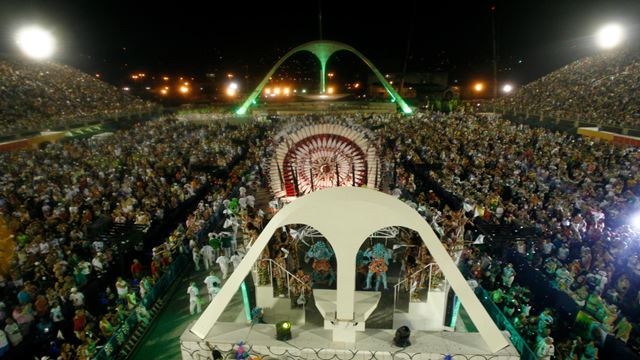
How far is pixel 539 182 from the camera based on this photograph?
54.5 ft

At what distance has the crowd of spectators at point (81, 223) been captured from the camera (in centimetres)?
851

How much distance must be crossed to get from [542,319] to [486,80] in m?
67.8

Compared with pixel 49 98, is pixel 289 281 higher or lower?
lower

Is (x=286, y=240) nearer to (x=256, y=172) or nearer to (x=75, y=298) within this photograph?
(x=75, y=298)

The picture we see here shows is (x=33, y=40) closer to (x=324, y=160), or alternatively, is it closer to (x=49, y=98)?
(x=49, y=98)

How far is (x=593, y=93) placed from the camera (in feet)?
109

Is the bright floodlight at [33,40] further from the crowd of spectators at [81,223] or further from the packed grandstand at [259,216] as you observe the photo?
the crowd of spectators at [81,223]

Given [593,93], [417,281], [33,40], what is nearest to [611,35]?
[593,93]

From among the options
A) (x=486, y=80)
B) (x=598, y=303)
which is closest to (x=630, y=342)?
(x=598, y=303)

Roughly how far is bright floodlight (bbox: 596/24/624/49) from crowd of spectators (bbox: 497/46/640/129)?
3098mm

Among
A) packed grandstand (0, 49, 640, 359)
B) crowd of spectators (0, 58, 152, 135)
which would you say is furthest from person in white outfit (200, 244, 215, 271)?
crowd of spectators (0, 58, 152, 135)

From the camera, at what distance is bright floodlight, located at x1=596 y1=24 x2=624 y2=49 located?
139 feet

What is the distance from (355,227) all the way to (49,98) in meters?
39.2

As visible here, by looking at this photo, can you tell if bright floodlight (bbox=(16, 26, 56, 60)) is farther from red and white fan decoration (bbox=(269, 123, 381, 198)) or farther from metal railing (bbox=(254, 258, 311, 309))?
metal railing (bbox=(254, 258, 311, 309))
